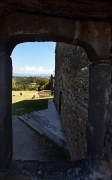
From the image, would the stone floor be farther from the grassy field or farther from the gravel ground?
the grassy field

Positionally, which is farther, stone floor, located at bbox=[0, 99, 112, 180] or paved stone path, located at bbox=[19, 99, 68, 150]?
paved stone path, located at bbox=[19, 99, 68, 150]

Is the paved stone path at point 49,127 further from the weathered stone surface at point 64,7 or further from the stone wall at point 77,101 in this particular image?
the weathered stone surface at point 64,7

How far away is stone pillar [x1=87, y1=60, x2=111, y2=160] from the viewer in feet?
6.16

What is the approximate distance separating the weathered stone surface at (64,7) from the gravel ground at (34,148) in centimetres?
488

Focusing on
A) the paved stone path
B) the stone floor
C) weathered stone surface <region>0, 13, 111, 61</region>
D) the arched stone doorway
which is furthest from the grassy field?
weathered stone surface <region>0, 13, 111, 61</region>

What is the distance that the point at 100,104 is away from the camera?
1.91 m

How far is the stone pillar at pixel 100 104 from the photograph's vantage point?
6.16 feet

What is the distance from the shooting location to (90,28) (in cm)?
178

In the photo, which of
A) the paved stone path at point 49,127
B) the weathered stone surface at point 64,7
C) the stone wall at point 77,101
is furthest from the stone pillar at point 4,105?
the paved stone path at point 49,127

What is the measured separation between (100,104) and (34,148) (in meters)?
5.04

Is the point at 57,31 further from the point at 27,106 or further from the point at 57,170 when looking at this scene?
the point at 27,106

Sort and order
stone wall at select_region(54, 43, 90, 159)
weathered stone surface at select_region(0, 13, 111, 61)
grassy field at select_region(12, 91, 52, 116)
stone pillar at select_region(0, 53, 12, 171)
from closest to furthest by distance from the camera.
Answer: weathered stone surface at select_region(0, 13, 111, 61)
stone pillar at select_region(0, 53, 12, 171)
stone wall at select_region(54, 43, 90, 159)
grassy field at select_region(12, 91, 52, 116)

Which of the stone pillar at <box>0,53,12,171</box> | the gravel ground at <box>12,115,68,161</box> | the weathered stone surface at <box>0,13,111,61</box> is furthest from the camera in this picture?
the gravel ground at <box>12,115,68,161</box>

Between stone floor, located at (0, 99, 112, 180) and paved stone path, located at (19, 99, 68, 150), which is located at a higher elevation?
stone floor, located at (0, 99, 112, 180)
